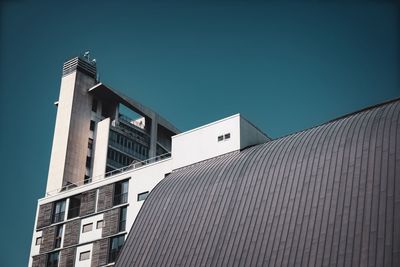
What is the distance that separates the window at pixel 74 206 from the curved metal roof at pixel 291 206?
14993 mm

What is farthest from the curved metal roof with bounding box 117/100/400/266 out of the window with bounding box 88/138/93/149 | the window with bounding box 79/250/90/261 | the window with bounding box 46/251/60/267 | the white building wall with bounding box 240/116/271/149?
the window with bounding box 88/138/93/149

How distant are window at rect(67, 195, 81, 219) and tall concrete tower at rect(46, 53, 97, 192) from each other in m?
27.3

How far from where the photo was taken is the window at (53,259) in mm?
57188

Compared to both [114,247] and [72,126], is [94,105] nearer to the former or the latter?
[72,126]

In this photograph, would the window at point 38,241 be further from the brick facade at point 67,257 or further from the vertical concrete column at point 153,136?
→ the vertical concrete column at point 153,136

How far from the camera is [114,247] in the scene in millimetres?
52531

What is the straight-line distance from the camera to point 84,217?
5678 cm

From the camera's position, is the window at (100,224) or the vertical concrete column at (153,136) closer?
the window at (100,224)

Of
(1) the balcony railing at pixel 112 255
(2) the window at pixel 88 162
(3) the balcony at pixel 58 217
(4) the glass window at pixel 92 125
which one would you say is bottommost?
(1) the balcony railing at pixel 112 255

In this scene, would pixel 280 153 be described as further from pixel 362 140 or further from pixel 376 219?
pixel 376 219

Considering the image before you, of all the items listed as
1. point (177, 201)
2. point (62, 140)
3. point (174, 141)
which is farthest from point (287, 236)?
point (62, 140)

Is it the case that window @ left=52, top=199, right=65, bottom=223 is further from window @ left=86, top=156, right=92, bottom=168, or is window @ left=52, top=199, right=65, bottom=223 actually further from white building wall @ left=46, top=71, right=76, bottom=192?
window @ left=86, top=156, right=92, bottom=168

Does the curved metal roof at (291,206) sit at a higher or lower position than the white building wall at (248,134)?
lower

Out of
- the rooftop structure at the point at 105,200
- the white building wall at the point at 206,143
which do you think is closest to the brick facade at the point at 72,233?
the rooftop structure at the point at 105,200
